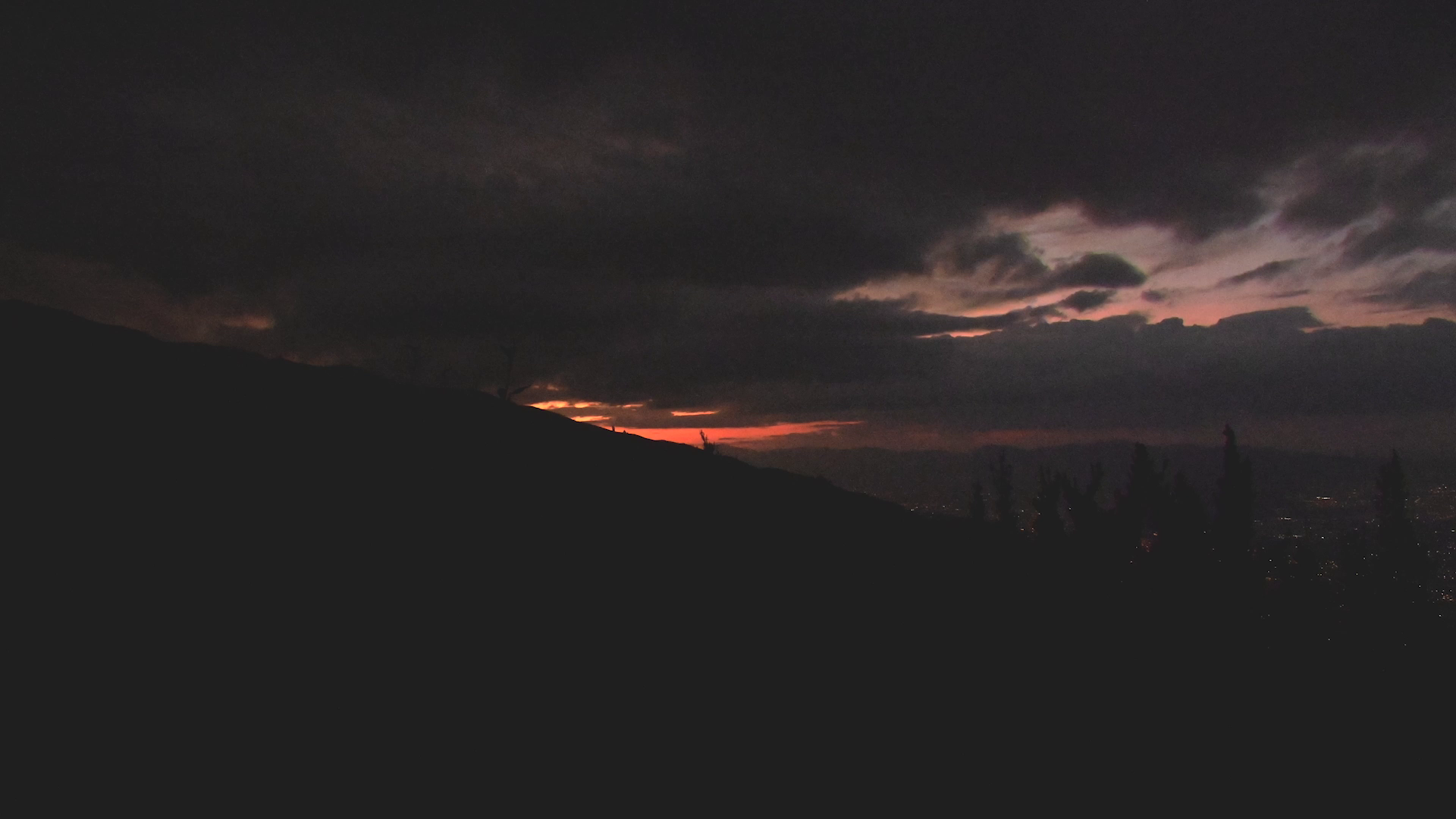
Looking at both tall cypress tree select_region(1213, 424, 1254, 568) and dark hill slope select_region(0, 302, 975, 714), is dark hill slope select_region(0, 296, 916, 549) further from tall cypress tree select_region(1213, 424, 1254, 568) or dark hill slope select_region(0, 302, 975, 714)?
tall cypress tree select_region(1213, 424, 1254, 568)

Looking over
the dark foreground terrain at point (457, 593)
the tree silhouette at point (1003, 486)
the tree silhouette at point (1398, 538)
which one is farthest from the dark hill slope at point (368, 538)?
the tree silhouette at point (1398, 538)

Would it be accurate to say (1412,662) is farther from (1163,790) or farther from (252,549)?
(252,549)

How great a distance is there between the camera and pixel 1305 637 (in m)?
12.6

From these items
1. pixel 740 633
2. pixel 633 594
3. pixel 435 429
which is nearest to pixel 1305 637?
pixel 740 633

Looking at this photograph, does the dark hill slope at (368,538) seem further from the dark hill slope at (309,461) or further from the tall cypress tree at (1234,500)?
the tall cypress tree at (1234,500)

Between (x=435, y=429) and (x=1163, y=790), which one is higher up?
(x=435, y=429)

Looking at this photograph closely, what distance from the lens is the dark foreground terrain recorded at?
5254mm

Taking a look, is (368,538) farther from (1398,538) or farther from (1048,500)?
(1398,538)

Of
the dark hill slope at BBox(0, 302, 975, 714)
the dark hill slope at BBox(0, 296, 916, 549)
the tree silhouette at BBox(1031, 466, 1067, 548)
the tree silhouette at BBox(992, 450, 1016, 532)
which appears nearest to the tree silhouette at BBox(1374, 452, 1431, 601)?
the tree silhouette at BBox(1031, 466, 1067, 548)

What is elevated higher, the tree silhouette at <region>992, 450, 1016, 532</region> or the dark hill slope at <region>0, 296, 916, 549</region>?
the dark hill slope at <region>0, 296, 916, 549</region>

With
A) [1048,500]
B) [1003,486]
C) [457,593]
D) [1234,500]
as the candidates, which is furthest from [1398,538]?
[457,593]

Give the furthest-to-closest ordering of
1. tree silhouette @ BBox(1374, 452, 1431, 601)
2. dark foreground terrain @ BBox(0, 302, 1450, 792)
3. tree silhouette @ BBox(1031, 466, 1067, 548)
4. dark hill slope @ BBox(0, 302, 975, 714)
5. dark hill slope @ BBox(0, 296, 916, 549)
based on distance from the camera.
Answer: tree silhouette @ BBox(1031, 466, 1067, 548)
tree silhouette @ BBox(1374, 452, 1431, 601)
dark hill slope @ BBox(0, 296, 916, 549)
dark hill slope @ BBox(0, 302, 975, 714)
dark foreground terrain @ BBox(0, 302, 1450, 792)

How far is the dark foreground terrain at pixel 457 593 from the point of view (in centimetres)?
525

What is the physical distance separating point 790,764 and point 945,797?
1633mm
